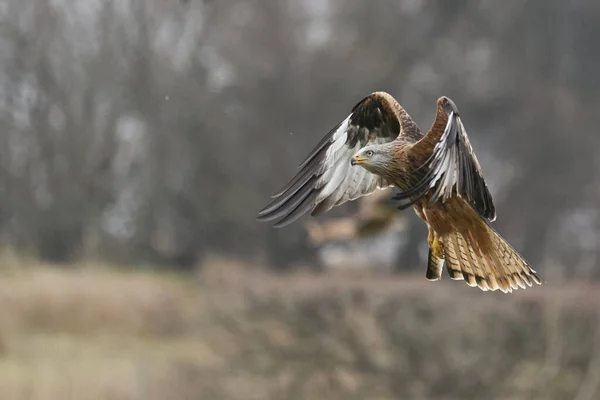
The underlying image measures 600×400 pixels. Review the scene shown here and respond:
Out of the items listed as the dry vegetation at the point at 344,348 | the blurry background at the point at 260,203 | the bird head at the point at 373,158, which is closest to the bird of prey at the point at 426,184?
the bird head at the point at 373,158

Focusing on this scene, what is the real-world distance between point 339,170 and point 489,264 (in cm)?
25

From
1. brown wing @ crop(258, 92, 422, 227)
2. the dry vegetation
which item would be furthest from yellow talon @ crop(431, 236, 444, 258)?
the dry vegetation

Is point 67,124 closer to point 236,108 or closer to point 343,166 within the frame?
point 236,108

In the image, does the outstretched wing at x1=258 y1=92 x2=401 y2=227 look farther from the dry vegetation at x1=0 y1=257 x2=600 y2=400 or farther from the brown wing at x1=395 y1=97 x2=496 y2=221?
the dry vegetation at x1=0 y1=257 x2=600 y2=400

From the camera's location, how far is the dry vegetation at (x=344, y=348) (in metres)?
4.27

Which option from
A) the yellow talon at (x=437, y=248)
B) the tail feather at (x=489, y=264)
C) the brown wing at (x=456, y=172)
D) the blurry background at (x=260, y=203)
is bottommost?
the tail feather at (x=489, y=264)

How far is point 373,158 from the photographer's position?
35.0 inches

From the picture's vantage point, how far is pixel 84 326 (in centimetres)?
531

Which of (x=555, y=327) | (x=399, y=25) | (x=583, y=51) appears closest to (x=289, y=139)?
(x=399, y=25)

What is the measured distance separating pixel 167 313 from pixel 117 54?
7.57 ft

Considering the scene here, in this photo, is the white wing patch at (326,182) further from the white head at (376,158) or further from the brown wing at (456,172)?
the brown wing at (456,172)

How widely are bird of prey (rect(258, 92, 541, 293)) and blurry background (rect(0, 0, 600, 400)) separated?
84 cm

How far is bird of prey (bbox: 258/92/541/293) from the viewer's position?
0.74m

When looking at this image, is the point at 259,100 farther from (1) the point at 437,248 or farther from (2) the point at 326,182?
(1) the point at 437,248
